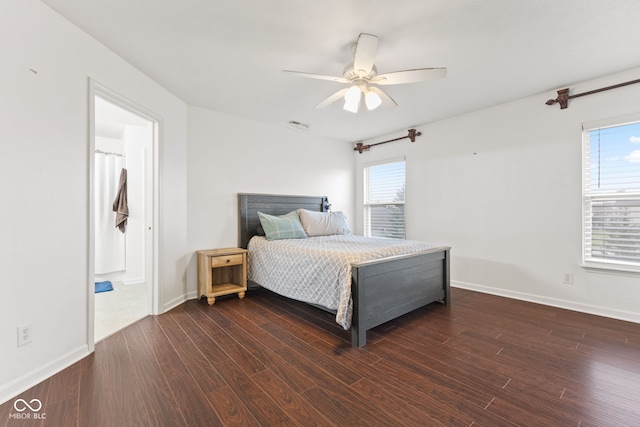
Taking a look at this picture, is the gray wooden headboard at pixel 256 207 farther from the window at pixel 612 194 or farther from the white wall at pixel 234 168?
the window at pixel 612 194

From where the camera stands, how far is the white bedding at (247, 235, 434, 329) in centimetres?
234

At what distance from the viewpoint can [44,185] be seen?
1.79 meters

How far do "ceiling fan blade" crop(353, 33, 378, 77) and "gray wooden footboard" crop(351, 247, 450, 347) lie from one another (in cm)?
157

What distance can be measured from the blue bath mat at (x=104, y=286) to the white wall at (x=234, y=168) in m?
1.40

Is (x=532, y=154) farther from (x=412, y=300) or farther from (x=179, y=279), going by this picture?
(x=179, y=279)

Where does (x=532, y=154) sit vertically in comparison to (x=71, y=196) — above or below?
above

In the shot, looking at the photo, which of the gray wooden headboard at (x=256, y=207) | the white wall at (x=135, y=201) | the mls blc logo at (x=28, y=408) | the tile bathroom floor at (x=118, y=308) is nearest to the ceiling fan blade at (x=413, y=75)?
the gray wooden headboard at (x=256, y=207)

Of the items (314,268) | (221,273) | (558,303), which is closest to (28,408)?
(314,268)

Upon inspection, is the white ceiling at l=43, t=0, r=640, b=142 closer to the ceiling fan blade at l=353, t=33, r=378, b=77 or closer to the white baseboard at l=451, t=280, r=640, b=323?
the ceiling fan blade at l=353, t=33, r=378, b=77

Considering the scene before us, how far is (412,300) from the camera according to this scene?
9.11 feet

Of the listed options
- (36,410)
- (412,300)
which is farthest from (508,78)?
(36,410)

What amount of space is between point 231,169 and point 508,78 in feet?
11.4

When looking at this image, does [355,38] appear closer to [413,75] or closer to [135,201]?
[413,75]

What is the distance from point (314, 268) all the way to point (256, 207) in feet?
5.86
